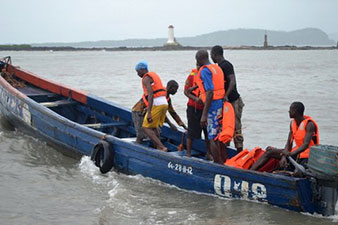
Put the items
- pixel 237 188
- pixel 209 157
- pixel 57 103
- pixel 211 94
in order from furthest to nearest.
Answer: pixel 57 103
pixel 209 157
pixel 211 94
pixel 237 188

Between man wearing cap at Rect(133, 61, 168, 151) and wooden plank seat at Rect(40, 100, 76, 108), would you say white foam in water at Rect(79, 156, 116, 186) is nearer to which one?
man wearing cap at Rect(133, 61, 168, 151)

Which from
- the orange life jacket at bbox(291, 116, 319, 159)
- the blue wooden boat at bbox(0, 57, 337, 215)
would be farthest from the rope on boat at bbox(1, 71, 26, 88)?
the orange life jacket at bbox(291, 116, 319, 159)

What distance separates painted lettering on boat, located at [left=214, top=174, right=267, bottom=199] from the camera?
19.6 feet

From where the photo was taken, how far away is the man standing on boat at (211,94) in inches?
251

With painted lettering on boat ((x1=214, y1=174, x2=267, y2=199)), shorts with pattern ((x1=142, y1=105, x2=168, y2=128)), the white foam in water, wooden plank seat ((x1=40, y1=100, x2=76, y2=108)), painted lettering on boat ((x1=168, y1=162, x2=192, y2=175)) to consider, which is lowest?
the white foam in water

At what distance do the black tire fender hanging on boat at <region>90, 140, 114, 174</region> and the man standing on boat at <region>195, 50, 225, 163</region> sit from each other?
1850 mm

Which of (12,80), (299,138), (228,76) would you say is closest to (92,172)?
(228,76)

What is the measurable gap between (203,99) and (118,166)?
7.03 ft

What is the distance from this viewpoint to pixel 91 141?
818 cm

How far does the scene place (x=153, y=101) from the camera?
24.0 feet

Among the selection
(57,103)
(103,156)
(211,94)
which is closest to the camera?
(211,94)

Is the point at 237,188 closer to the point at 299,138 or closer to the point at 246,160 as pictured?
the point at 246,160

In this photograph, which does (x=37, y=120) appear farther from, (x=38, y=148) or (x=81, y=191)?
(x=81, y=191)

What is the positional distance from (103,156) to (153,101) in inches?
51.0
